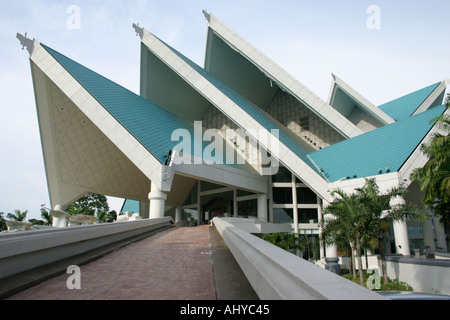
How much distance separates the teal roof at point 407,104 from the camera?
3297 centimetres

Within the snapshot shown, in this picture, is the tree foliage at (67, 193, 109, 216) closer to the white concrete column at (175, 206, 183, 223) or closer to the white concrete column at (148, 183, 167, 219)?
the white concrete column at (175, 206, 183, 223)

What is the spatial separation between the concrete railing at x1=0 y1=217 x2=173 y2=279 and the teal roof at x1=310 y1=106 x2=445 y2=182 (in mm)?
16848

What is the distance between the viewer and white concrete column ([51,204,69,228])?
1554 centimetres

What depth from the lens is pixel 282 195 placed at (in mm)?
29875

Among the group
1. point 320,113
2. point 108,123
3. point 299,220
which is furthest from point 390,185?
point 108,123

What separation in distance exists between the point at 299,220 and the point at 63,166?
68.4ft

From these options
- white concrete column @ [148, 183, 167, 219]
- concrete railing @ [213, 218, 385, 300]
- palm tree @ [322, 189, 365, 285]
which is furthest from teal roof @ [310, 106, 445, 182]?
concrete railing @ [213, 218, 385, 300]

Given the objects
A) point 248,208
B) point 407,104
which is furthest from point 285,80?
point 407,104

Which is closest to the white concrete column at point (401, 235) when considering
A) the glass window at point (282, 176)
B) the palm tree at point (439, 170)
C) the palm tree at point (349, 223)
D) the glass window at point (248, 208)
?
the palm tree at point (349, 223)

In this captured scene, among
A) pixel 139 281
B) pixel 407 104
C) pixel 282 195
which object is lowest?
pixel 139 281

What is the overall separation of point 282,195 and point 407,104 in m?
18.7

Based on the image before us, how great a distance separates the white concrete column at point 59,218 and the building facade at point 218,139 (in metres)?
1.81

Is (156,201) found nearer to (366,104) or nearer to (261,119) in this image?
(261,119)

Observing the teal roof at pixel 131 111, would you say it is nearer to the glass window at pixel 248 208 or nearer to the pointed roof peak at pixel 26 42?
the pointed roof peak at pixel 26 42
